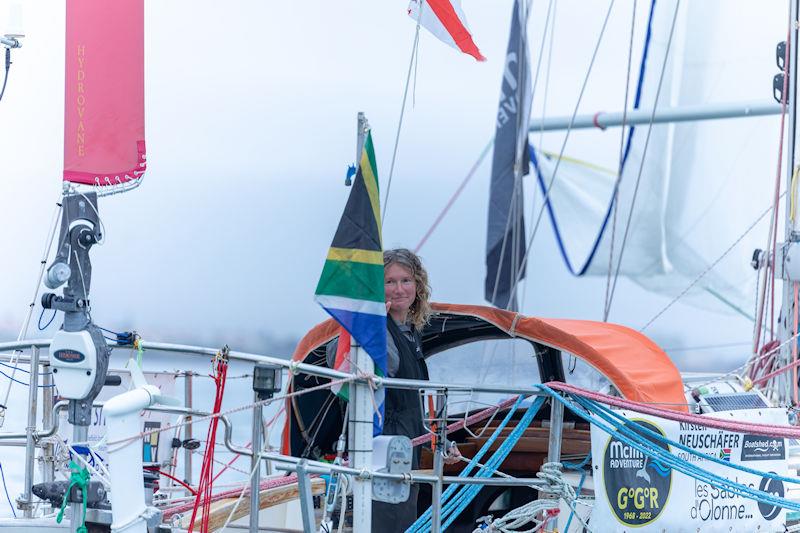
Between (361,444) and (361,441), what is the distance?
0.01 m

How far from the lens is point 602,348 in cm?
554

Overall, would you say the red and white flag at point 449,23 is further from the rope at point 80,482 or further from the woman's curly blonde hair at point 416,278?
the rope at point 80,482

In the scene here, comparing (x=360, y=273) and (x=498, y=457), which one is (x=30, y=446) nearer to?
(x=360, y=273)

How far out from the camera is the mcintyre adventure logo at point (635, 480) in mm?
4977

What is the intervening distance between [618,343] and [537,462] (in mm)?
902

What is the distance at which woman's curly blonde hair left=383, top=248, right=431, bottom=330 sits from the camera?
525cm

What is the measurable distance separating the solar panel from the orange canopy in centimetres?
25

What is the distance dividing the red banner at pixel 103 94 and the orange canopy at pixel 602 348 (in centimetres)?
125

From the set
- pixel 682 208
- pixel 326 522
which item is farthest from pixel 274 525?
pixel 682 208

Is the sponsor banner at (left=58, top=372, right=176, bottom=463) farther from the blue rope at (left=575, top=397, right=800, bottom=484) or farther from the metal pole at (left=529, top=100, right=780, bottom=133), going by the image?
the metal pole at (left=529, top=100, right=780, bottom=133)

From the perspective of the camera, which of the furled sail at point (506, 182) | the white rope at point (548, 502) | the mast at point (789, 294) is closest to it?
the white rope at point (548, 502)

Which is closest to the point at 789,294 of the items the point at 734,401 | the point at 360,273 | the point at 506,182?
the point at 734,401

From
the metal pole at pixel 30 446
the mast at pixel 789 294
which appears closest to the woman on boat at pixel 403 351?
the metal pole at pixel 30 446

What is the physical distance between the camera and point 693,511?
5.25m
